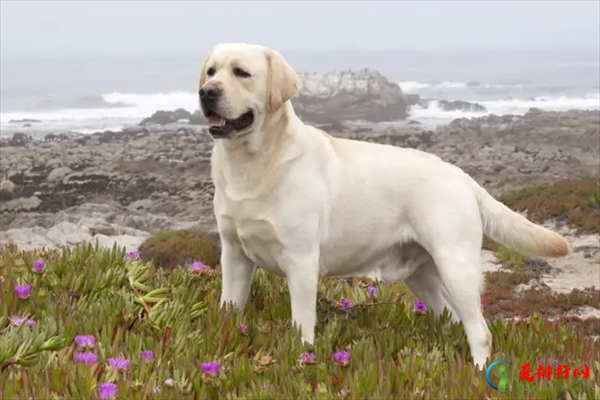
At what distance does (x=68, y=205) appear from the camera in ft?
90.7

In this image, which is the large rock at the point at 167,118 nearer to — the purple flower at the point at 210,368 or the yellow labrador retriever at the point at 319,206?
the yellow labrador retriever at the point at 319,206

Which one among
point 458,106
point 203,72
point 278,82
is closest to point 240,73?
point 278,82

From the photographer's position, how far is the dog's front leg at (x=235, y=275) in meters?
5.77

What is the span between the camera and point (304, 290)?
17.7 ft

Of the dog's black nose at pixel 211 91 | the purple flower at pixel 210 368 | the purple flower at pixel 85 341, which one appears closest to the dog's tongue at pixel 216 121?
the dog's black nose at pixel 211 91

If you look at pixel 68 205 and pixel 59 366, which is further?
pixel 68 205

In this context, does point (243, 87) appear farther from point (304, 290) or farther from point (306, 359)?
point (306, 359)

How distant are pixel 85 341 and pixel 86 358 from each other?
0.40m

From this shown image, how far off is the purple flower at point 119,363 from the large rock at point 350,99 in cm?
5571

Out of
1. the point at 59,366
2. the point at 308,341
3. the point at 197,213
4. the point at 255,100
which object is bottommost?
the point at 197,213

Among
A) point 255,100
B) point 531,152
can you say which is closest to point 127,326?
point 255,100

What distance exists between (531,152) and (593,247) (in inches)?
749

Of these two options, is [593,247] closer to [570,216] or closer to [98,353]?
[570,216]

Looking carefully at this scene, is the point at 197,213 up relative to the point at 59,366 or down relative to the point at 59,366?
down
